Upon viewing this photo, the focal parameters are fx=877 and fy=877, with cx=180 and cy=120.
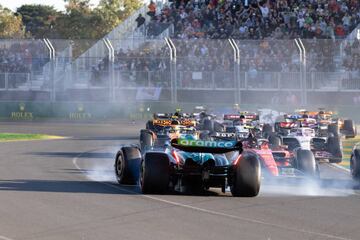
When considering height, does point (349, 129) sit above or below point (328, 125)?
below

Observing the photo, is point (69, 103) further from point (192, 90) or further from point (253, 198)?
point (253, 198)

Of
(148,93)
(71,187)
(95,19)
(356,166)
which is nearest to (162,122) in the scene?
(356,166)

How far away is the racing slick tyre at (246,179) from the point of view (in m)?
13.4

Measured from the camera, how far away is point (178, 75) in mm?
38562

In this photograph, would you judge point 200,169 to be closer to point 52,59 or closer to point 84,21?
point 52,59

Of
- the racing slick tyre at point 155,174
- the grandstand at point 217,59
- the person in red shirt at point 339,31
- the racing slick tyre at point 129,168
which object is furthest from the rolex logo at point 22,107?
the racing slick tyre at point 155,174

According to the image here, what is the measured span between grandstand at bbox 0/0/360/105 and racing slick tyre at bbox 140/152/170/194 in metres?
22.9

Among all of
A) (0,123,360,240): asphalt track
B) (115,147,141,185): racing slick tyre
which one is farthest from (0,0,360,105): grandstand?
(115,147,141,185): racing slick tyre

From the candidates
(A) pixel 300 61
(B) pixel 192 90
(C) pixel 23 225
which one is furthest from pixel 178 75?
(C) pixel 23 225

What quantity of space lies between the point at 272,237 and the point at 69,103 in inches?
1289

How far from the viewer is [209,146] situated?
13938 millimetres

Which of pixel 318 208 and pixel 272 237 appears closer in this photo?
pixel 272 237

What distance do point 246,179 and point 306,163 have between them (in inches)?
133

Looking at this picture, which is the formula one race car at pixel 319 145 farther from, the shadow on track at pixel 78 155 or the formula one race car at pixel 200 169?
the formula one race car at pixel 200 169
